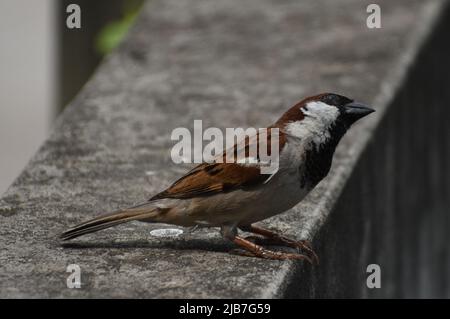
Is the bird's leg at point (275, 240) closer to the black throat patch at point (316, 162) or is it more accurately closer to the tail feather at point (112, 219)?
the black throat patch at point (316, 162)

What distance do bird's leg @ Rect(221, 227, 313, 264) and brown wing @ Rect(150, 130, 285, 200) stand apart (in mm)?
146

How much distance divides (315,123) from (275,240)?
0.43 metres

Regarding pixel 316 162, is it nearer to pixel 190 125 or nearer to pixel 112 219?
pixel 112 219

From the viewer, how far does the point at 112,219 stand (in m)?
3.81

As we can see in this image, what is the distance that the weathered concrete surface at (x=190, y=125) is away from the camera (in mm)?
3598

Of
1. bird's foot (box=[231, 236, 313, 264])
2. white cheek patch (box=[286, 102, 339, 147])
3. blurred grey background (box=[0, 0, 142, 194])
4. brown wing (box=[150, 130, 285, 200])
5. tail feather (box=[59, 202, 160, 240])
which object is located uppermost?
blurred grey background (box=[0, 0, 142, 194])

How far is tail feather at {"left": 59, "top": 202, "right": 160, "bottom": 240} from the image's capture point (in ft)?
12.4

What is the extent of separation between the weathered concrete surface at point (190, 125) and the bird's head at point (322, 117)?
42cm

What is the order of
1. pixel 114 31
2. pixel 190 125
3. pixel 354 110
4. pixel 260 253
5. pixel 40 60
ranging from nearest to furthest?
1. pixel 260 253
2. pixel 354 110
3. pixel 190 125
4. pixel 114 31
5. pixel 40 60

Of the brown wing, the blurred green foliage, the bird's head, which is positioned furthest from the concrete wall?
the bird's head

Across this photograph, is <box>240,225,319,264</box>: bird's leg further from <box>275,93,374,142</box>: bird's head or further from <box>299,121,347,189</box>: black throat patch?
<box>275,93,374,142</box>: bird's head

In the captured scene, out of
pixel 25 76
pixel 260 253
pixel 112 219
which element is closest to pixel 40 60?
pixel 25 76

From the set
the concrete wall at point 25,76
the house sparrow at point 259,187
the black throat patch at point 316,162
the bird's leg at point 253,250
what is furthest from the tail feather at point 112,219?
the concrete wall at point 25,76
